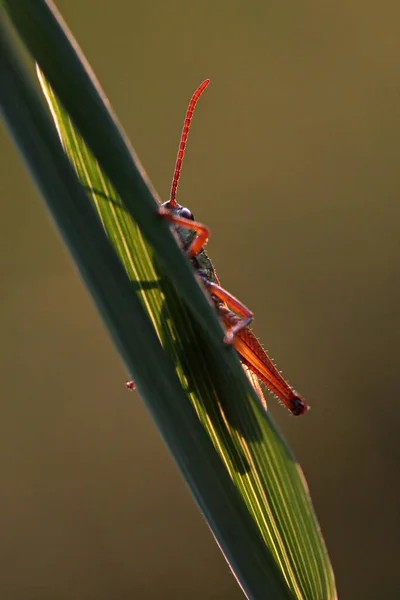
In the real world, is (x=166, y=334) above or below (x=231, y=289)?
above

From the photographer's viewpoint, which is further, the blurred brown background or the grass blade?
the blurred brown background

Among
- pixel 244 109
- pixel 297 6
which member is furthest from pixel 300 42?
pixel 244 109

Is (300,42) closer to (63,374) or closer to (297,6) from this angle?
(297,6)

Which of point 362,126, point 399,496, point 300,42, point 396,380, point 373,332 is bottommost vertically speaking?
point 399,496

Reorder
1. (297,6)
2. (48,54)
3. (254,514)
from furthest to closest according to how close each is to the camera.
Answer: (297,6) < (254,514) < (48,54)

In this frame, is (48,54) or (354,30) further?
(354,30)

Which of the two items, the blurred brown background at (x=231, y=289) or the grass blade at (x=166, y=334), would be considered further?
the blurred brown background at (x=231, y=289)

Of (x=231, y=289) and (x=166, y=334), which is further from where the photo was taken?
(x=231, y=289)

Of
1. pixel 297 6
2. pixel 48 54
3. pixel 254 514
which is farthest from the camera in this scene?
pixel 297 6
